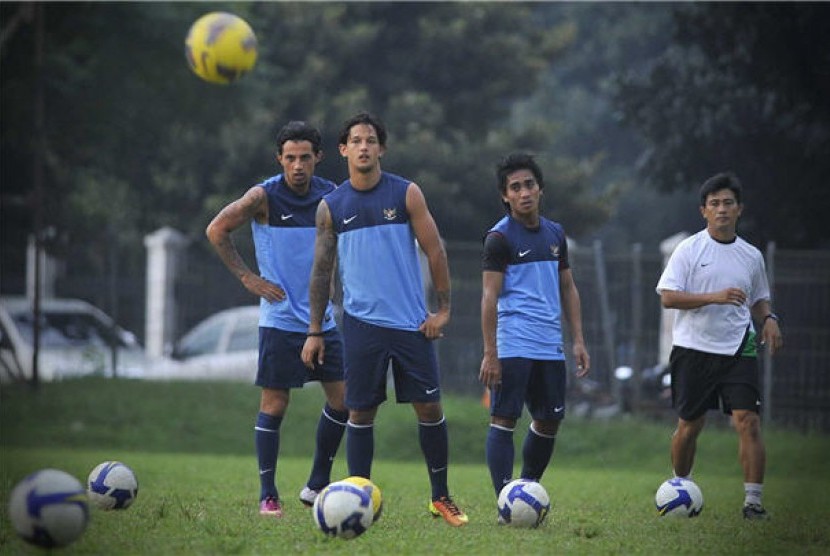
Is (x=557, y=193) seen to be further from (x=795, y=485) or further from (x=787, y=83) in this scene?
(x=795, y=485)

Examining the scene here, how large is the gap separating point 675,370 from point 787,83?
16919mm

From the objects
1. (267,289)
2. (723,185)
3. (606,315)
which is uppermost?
(723,185)

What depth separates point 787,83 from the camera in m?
26.3

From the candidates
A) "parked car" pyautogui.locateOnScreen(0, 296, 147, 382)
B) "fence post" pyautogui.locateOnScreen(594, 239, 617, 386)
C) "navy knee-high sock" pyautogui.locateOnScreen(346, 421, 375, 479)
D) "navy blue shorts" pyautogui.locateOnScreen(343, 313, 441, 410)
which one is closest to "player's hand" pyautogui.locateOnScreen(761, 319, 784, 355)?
"navy blue shorts" pyautogui.locateOnScreen(343, 313, 441, 410)

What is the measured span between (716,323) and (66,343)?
48.4 ft

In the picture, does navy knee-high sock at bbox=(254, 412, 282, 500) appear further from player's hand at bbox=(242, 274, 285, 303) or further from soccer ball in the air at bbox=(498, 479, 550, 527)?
soccer ball in the air at bbox=(498, 479, 550, 527)

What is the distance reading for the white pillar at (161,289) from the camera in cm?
2275

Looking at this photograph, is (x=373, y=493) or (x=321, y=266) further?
(x=321, y=266)

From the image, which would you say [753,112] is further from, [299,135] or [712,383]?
[299,135]

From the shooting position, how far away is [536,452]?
9953mm

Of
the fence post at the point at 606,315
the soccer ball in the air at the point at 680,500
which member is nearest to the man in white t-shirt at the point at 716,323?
the soccer ball in the air at the point at 680,500

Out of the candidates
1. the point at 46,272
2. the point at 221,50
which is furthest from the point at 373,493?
the point at 46,272

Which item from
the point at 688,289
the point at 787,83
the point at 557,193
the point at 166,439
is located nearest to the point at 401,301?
the point at 688,289

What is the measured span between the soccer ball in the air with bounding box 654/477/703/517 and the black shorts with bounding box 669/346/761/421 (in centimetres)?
59
